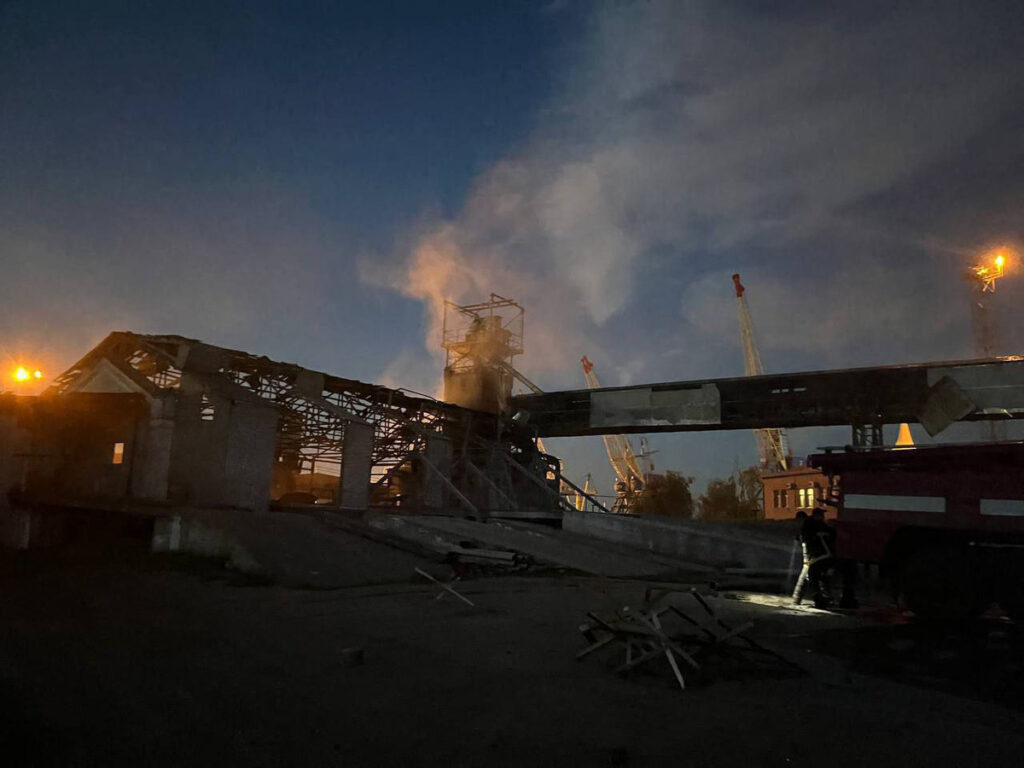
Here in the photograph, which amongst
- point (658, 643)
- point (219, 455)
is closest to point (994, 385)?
point (658, 643)

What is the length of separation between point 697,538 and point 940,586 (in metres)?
10.1

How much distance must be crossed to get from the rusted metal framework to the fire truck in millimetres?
14426

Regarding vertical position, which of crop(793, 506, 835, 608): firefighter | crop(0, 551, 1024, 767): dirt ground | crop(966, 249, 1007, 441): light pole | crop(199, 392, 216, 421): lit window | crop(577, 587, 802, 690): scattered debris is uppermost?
crop(966, 249, 1007, 441): light pole

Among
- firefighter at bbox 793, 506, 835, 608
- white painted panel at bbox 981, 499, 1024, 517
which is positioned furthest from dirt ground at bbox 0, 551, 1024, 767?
white painted panel at bbox 981, 499, 1024, 517

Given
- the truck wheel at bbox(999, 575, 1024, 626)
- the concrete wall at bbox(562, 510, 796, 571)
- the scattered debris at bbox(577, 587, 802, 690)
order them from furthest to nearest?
the concrete wall at bbox(562, 510, 796, 571), the truck wheel at bbox(999, 575, 1024, 626), the scattered debris at bbox(577, 587, 802, 690)

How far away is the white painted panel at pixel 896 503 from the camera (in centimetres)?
950

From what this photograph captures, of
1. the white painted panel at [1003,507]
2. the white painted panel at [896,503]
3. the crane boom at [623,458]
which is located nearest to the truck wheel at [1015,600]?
the white painted panel at [1003,507]

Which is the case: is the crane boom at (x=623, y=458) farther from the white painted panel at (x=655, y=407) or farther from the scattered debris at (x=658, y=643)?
the scattered debris at (x=658, y=643)

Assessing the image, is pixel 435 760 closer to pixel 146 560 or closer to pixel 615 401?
pixel 146 560

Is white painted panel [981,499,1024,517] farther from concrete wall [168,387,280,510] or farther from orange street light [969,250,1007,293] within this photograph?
orange street light [969,250,1007,293]

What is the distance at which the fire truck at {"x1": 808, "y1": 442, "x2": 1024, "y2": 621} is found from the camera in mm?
8867

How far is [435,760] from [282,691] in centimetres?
198

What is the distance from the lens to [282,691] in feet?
18.0

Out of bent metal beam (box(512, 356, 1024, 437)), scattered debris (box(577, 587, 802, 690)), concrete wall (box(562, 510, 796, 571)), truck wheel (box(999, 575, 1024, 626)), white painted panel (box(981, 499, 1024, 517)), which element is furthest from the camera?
bent metal beam (box(512, 356, 1024, 437))
